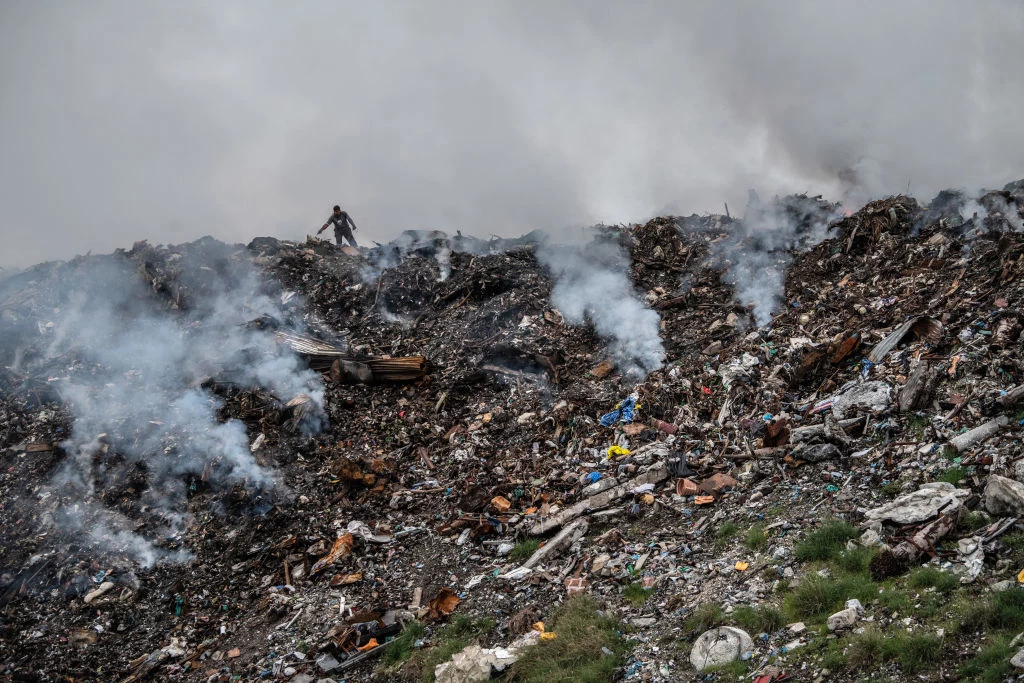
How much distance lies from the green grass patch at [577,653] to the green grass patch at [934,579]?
216 cm

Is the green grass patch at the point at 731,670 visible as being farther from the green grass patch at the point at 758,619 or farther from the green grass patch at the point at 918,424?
the green grass patch at the point at 918,424

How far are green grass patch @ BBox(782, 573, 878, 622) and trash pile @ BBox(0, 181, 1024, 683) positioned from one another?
0.02 metres

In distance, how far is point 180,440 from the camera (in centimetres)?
959

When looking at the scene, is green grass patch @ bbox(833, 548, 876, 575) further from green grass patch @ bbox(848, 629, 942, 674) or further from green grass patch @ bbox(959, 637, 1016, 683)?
green grass patch @ bbox(959, 637, 1016, 683)

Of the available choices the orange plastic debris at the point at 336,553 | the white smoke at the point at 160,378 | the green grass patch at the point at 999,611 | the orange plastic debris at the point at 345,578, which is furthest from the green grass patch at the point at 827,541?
the white smoke at the point at 160,378

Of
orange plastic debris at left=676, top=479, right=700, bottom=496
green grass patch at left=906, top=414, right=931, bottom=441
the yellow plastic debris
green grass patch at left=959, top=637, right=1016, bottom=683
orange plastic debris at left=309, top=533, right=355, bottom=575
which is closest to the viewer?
green grass patch at left=959, top=637, right=1016, bottom=683

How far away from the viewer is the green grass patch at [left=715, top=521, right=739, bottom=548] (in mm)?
5918

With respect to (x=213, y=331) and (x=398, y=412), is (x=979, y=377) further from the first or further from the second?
(x=213, y=331)

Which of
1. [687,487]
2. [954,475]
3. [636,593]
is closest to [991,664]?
[954,475]

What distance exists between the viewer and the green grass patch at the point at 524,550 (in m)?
7.09

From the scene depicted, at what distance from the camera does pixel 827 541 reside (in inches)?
205

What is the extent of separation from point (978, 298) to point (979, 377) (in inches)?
75.6

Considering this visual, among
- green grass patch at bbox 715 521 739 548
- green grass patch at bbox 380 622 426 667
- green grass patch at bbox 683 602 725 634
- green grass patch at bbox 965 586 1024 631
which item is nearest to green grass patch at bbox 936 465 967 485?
green grass patch at bbox 965 586 1024 631

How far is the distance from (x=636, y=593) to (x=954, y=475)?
2.98 metres
